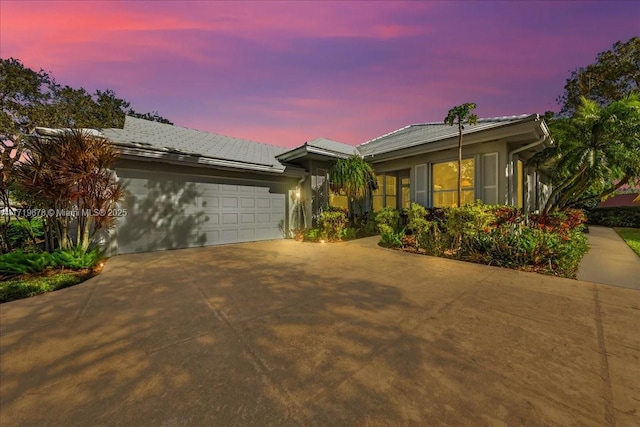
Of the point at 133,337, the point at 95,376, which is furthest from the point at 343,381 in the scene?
the point at 133,337

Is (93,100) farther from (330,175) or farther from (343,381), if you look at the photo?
(343,381)

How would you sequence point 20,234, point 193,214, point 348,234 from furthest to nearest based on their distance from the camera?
point 348,234
point 193,214
point 20,234

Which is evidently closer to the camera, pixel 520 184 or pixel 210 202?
pixel 210 202

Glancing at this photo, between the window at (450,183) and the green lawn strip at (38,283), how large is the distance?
9783 millimetres

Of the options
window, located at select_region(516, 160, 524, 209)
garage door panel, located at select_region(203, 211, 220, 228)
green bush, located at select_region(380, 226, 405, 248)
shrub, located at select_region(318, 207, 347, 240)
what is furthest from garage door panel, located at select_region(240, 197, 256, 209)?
window, located at select_region(516, 160, 524, 209)

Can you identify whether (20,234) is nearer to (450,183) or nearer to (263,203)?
(263,203)

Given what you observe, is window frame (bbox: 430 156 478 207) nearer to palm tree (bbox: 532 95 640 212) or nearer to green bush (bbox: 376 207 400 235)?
green bush (bbox: 376 207 400 235)

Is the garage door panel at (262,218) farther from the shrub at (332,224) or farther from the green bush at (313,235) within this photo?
the shrub at (332,224)

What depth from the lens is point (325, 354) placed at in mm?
2119

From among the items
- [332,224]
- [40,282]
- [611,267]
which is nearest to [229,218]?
[332,224]

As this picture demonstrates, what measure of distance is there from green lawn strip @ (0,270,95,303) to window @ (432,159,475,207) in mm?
9783

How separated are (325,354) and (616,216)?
2196 centimetres

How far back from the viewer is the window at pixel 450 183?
795 cm

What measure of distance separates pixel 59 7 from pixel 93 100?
1795 centimetres
